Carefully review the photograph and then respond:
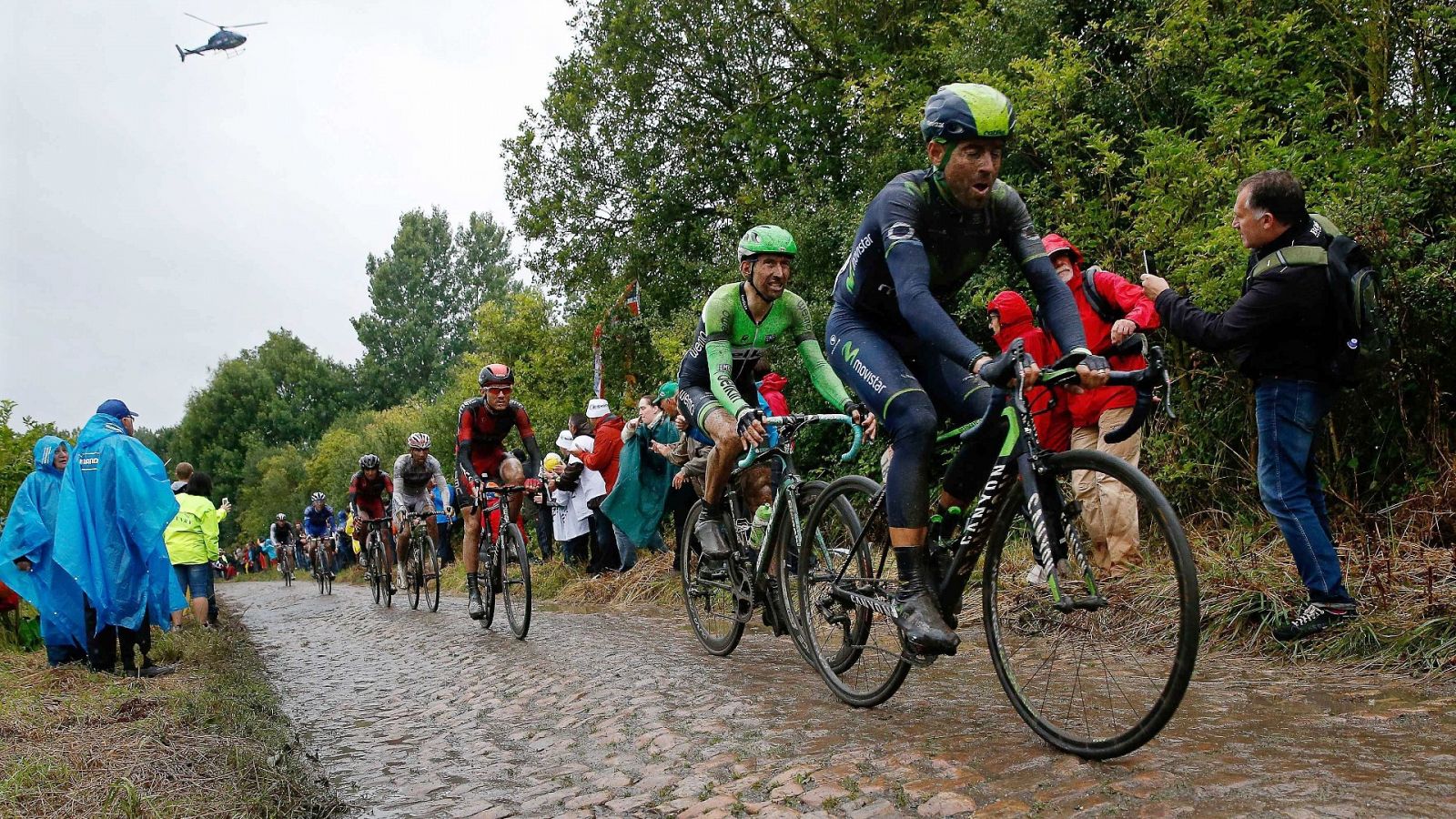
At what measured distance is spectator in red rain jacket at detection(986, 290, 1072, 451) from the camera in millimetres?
7250

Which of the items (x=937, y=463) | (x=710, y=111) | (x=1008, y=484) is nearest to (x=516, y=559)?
(x=937, y=463)

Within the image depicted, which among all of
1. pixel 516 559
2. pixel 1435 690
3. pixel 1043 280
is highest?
pixel 1043 280

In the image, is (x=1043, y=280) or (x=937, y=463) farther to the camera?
(x=937, y=463)

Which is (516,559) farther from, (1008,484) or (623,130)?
(623,130)

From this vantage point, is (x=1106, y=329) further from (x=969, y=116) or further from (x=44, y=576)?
(x=44, y=576)

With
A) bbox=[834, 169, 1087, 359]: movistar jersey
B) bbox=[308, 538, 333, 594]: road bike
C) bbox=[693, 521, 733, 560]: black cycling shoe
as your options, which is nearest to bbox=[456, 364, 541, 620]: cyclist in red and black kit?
bbox=[693, 521, 733, 560]: black cycling shoe

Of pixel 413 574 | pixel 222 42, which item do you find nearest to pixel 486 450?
pixel 413 574

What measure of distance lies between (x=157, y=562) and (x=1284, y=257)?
7.73 metres

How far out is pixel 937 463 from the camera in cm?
1109

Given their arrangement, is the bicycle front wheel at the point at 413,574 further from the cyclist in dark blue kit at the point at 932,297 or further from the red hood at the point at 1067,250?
the cyclist in dark blue kit at the point at 932,297

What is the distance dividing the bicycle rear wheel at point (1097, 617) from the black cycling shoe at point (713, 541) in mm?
2740

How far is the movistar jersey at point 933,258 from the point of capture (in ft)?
13.1

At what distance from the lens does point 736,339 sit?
21.6 feet

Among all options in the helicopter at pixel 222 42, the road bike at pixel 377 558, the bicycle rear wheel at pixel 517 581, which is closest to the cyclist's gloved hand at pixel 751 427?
the bicycle rear wheel at pixel 517 581
